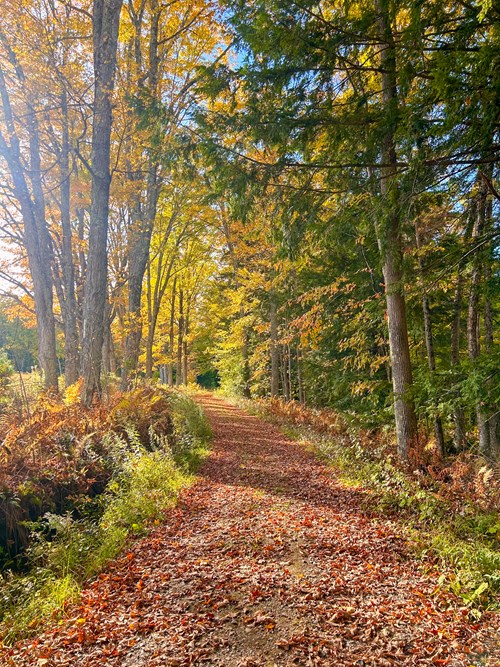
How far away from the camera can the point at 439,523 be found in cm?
432

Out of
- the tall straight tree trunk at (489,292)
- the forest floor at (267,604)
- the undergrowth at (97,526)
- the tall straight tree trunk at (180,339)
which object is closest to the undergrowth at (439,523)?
the forest floor at (267,604)

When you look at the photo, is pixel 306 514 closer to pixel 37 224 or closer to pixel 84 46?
pixel 37 224

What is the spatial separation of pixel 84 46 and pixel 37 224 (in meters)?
5.03

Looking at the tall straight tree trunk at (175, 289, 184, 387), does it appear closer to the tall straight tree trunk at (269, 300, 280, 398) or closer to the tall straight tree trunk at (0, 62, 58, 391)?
the tall straight tree trunk at (269, 300, 280, 398)

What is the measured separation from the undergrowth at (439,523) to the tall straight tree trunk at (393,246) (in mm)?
708

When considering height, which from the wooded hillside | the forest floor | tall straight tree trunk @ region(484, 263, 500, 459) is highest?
the wooded hillside

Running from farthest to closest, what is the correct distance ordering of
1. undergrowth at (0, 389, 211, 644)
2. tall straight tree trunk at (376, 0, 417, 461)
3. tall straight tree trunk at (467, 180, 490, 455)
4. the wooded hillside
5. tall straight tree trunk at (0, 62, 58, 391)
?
tall straight tree trunk at (0, 62, 58, 391), tall straight tree trunk at (376, 0, 417, 461), tall straight tree trunk at (467, 180, 490, 455), the wooded hillside, undergrowth at (0, 389, 211, 644)

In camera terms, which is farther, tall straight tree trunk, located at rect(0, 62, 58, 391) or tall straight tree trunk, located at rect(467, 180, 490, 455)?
tall straight tree trunk, located at rect(0, 62, 58, 391)

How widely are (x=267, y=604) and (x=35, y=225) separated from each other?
34.3ft

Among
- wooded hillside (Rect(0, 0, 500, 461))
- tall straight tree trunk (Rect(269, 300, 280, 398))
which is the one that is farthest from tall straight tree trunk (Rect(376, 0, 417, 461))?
tall straight tree trunk (Rect(269, 300, 280, 398))

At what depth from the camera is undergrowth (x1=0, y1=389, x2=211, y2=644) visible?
3.27 metres

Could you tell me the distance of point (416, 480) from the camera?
Answer: 18.2 ft

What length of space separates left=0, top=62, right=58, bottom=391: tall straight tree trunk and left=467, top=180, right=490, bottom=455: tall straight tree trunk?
9.19 m

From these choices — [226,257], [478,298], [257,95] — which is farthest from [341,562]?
[226,257]
